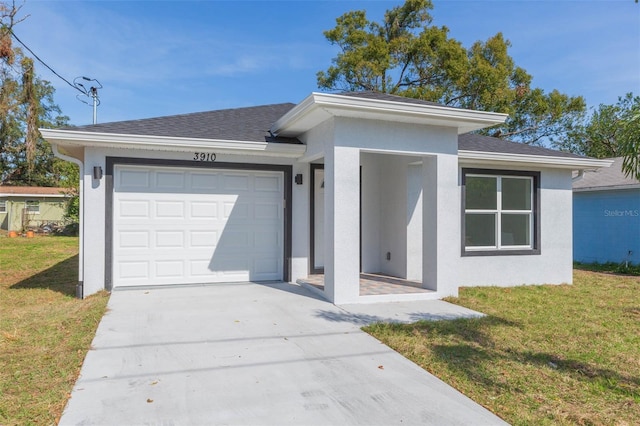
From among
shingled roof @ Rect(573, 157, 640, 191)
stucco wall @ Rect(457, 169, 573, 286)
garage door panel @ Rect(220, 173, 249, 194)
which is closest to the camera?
garage door panel @ Rect(220, 173, 249, 194)

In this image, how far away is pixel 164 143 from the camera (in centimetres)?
720

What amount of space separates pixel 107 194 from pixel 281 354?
4.80 meters

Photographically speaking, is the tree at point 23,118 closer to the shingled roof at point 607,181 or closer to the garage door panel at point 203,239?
the garage door panel at point 203,239

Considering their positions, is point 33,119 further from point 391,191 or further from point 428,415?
point 428,415

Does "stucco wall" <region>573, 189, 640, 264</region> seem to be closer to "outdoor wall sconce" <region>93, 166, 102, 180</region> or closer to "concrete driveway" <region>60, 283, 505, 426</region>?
"concrete driveway" <region>60, 283, 505, 426</region>

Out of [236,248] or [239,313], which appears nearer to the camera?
[239,313]

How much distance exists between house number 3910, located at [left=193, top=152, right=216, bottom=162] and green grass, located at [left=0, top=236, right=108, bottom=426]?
2872 mm

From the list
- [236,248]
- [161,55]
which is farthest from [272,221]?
[161,55]

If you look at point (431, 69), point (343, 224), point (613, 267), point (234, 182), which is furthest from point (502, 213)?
point (431, 69)

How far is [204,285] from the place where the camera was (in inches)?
312

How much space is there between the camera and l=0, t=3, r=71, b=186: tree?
63.8ft

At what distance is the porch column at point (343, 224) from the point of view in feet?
21.3

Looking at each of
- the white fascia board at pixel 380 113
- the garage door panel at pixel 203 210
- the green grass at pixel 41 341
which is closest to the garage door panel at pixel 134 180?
the garage door panel at pixel 203 210

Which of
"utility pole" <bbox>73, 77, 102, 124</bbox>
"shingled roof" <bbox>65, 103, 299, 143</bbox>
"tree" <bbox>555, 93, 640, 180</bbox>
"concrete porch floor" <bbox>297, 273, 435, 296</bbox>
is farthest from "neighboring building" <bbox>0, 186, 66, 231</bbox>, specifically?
"tree" <bbox>555, 93, 640, 180</bbox>
